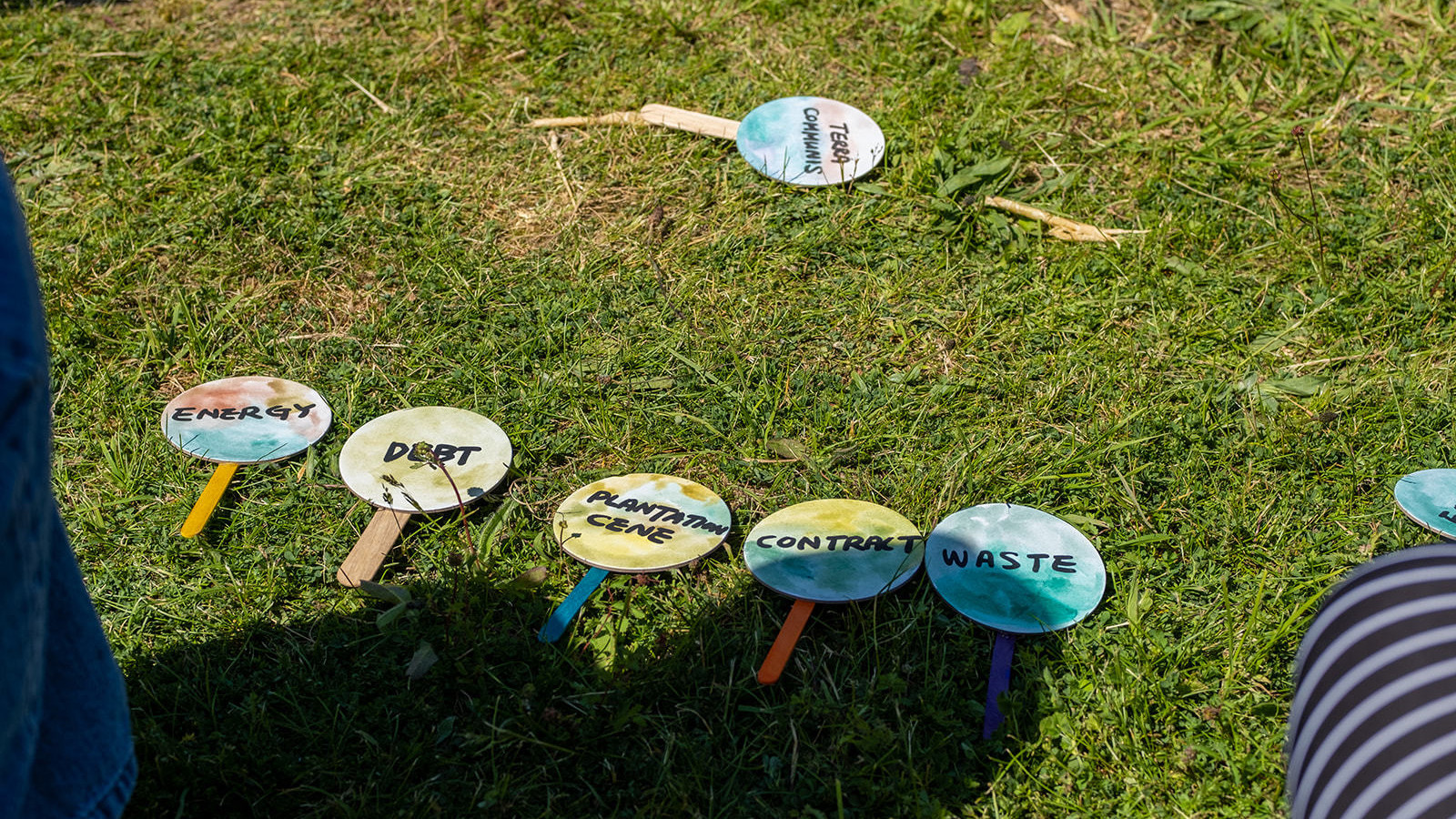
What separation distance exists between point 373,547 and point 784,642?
3.08 feet

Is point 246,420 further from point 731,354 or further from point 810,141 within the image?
point 810,141

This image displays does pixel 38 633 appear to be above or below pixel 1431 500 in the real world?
above

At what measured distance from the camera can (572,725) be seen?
2.10 metres

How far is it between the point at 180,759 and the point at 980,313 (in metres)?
2.22

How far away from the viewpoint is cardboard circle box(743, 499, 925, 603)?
2.32 meters

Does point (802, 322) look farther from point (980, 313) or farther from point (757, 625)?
point (757, 625)

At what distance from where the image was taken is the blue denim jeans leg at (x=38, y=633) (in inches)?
37.9

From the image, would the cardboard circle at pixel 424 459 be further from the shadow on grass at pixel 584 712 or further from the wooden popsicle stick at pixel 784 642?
the wooden popsicle stick at pixel 784 642

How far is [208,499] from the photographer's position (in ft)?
Result: 8.23

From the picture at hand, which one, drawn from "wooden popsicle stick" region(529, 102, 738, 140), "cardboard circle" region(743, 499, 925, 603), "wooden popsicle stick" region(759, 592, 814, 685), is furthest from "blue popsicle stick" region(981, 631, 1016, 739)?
"wooden popsicle stick" region(529, 102, 738, 140)

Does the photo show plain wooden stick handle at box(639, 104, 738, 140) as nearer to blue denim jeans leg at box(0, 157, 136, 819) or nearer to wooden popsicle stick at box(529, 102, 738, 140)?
wooden popsicle stick at box(529, 102, 738, 140)

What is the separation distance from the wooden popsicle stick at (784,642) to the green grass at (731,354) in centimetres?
4

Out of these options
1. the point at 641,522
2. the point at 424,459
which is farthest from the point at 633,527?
the point at 424,459

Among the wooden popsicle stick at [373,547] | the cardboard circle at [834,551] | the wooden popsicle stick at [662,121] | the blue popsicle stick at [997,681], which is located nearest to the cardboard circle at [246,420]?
the wooden popsicle stick at [373,547]
